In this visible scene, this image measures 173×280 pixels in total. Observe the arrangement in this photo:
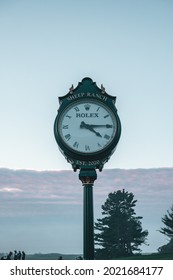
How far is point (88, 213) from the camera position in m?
10.8

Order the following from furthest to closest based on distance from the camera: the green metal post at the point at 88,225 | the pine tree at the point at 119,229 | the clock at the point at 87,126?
the pine tree at the point at 119,229 < the clock at the point at 87,126 < the green metal post at the point at 88,225

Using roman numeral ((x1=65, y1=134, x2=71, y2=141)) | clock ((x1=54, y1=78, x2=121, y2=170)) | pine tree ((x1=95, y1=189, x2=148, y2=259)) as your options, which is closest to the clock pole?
clock ((x1=54, y1=78, x2=121, y2=170))

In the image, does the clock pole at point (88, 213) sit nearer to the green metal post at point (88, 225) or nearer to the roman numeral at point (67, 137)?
the green metal post at point (88, 225)

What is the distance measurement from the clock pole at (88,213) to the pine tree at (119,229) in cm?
3330

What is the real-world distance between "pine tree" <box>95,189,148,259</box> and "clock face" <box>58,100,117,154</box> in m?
33.5

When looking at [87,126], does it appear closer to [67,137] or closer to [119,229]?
[67,137]

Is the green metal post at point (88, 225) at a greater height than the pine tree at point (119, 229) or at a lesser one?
lesser

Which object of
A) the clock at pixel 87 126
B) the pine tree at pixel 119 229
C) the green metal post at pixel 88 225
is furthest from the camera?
the pine tree at pixel 119 229

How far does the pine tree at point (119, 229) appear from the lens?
4350cm

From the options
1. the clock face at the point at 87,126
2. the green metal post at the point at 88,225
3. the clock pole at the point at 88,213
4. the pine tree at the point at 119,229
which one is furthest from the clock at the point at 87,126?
the pine tree at the point at 119,229

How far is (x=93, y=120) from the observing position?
1115cm

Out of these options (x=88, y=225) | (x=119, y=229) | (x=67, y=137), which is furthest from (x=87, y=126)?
(x=119, y=229)
